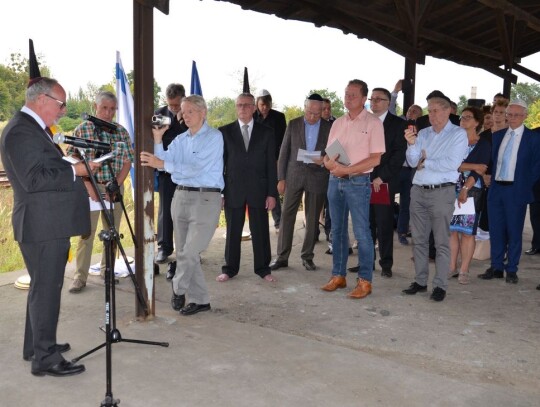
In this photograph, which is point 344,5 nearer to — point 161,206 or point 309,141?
point 309,141

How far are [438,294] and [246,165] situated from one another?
2.17 meters

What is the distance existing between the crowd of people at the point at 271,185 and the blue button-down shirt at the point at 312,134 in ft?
0.05

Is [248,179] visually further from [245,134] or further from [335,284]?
[335,284]

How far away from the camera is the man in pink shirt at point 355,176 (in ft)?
15.8

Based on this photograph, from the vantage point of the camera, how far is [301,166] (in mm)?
5914

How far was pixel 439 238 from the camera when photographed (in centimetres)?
494

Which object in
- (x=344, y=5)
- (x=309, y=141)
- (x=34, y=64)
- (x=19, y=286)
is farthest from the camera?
(x=344, y=5)

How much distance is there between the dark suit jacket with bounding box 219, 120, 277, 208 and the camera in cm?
539

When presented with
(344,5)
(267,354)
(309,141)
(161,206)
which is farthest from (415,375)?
(344,5)

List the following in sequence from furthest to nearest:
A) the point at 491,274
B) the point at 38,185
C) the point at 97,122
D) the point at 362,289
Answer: the point at 491,274 → the point at 362,289 → the point at 97,122 → the point at 38,185

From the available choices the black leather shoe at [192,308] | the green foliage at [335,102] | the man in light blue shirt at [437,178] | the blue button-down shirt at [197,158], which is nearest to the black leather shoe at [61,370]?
the black leather shoe at [192,308]

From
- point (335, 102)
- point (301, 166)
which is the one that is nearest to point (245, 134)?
point (301, 166)

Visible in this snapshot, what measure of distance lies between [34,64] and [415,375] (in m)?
3.94

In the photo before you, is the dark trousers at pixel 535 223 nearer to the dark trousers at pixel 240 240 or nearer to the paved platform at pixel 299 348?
the paved platform at pixel 299 348
